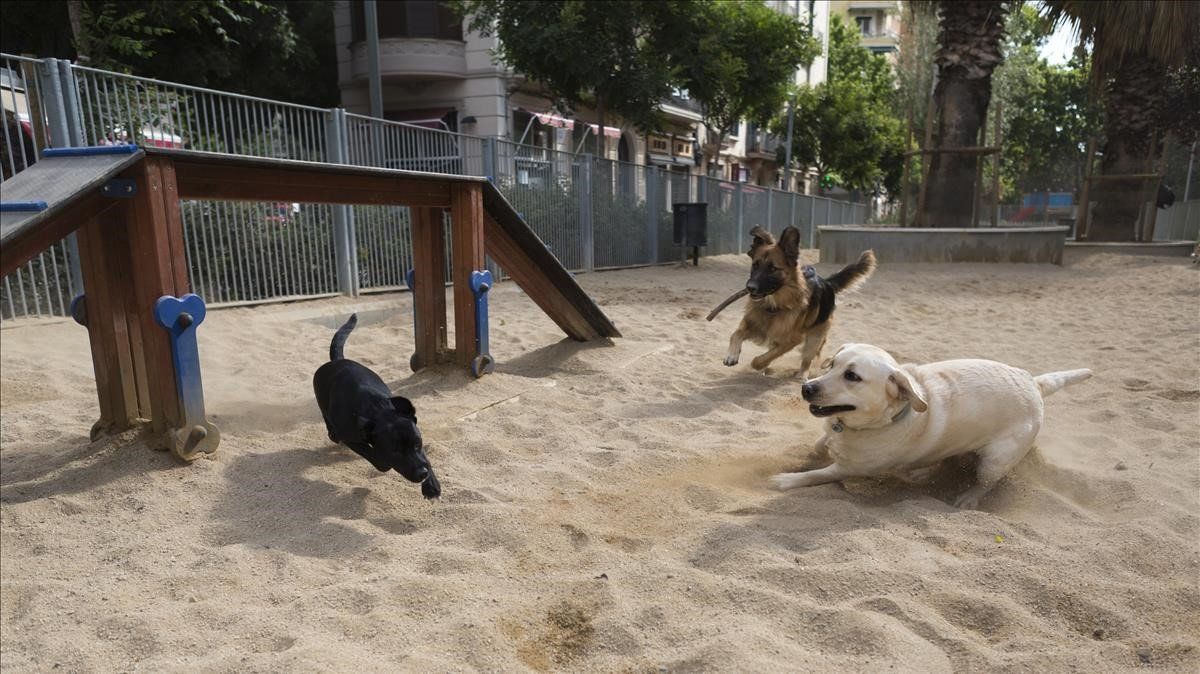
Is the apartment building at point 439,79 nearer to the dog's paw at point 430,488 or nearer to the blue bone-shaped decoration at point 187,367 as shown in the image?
the blue bone-shaped decoration at point 187,367

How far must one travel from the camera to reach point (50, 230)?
9.27 feet

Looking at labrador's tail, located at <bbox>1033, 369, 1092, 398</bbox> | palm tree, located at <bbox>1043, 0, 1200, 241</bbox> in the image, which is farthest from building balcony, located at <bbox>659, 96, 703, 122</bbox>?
labrador's tail, located at <bbox>1033, 369, 1092, 398</bbox>

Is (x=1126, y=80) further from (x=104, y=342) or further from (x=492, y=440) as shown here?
(x=104, y=342)

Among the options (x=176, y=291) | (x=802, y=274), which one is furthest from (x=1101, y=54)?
(x=176, y=291)

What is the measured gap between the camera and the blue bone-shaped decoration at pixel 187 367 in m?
3.19

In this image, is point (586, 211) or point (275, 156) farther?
point (586, 211)

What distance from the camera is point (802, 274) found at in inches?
218

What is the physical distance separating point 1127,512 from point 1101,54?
1618cm

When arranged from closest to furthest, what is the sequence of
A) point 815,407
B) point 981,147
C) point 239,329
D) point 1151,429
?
point 815,407 → point 1151,429 → point 239,329 → point 981,147

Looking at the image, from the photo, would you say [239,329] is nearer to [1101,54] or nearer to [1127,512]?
[1127,512]

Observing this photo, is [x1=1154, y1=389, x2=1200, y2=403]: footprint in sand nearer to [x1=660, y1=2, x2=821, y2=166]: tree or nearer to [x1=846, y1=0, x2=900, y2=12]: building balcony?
[x1=660, y1=2, x2=821, y2=166]: tree

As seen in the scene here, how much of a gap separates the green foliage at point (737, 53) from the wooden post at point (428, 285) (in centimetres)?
1078

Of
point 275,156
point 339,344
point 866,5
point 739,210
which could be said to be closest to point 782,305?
point 339,344

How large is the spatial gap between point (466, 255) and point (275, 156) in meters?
4.27
